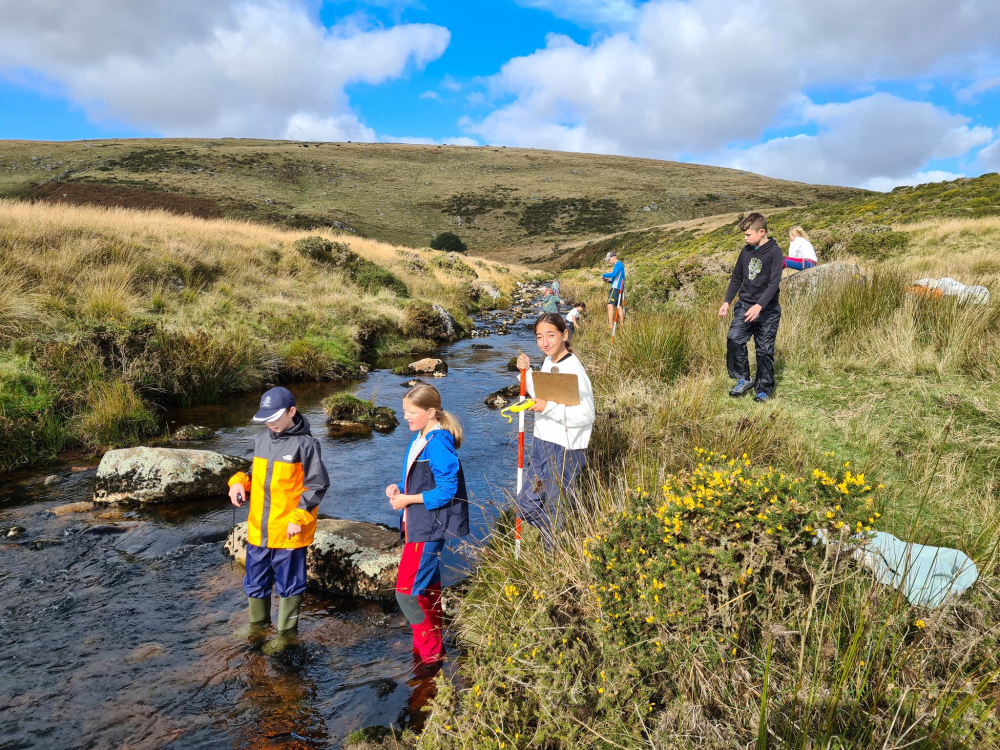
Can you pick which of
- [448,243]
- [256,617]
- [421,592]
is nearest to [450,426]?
[421,592]

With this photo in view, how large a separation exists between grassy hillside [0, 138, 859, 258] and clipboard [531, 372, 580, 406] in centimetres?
4145

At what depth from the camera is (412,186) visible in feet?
285

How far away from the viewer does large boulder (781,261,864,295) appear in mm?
8786

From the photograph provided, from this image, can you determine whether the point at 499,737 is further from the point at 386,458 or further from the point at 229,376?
the point at 229,376

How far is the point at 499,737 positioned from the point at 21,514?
19.7 feet

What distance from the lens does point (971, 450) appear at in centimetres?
484

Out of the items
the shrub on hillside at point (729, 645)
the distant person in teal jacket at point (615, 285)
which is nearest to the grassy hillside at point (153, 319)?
the distant person in teal jacket at point (615, 285)

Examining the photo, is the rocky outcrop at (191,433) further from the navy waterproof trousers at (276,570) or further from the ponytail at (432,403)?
the ponytail at (432,403)

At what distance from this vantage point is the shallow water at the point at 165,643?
11.0ft

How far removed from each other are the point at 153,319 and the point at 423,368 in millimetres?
5564

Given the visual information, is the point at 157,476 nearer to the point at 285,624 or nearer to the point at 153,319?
the point at 285,624

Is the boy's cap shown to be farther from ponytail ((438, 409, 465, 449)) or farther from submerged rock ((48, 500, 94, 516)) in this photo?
submerged rock ((48, 500, 94, 516))

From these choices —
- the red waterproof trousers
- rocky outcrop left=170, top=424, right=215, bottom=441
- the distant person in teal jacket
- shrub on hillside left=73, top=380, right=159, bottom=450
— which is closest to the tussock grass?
the red waterproof trousers

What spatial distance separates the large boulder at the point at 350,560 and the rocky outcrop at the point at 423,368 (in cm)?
780
